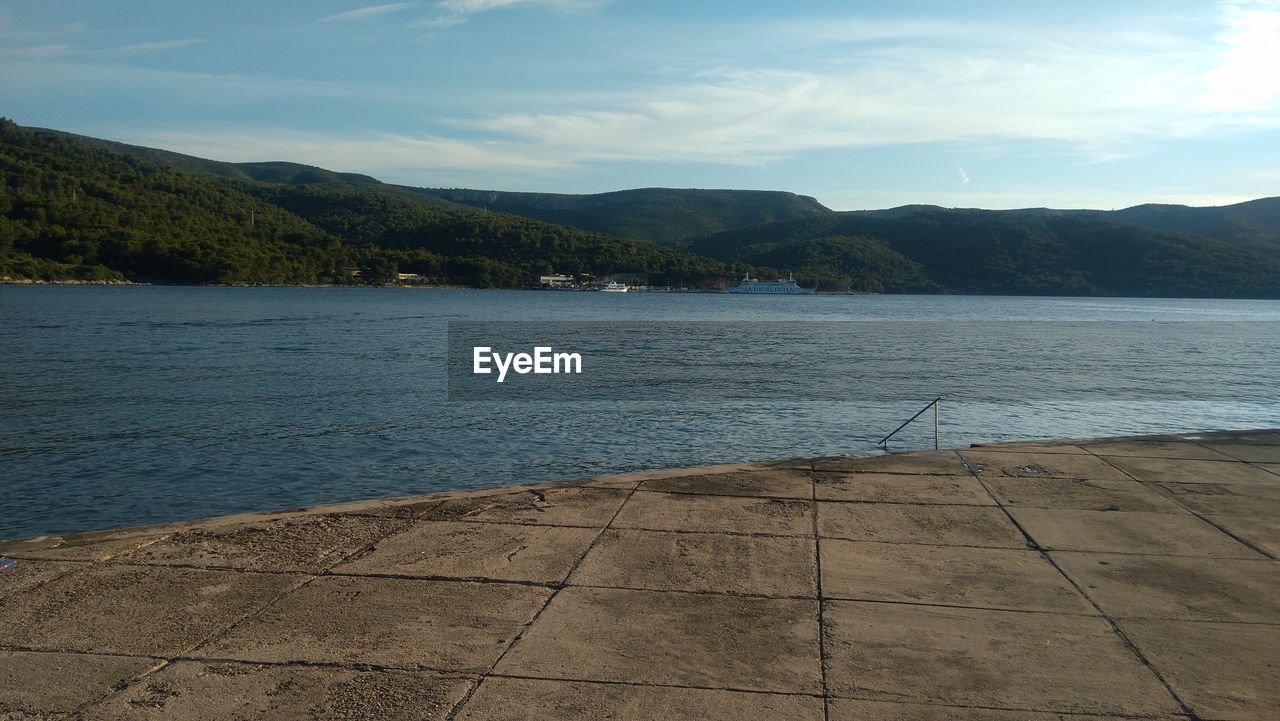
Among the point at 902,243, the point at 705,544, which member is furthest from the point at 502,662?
the point at 902,243

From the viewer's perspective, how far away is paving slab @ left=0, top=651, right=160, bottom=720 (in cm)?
420

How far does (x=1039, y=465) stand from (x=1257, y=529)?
279cm

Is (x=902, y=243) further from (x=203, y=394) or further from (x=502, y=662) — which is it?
(x=502, y=662)

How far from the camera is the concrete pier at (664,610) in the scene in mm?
4379

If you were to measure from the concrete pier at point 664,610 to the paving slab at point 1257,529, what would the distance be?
0.04 m

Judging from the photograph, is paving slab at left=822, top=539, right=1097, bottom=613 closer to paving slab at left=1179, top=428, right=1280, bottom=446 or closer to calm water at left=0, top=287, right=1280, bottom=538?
calm water at left=0, top=287, right=1280, bottom=538

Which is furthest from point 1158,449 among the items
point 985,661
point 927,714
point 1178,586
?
point 927,714

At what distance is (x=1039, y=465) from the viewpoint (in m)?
10.3

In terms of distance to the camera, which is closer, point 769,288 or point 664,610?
point 664,610

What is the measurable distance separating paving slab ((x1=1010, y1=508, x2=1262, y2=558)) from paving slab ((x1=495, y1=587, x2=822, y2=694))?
2.79 m

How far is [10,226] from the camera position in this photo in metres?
114

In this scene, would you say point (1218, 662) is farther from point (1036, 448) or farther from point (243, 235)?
point (243, 235)

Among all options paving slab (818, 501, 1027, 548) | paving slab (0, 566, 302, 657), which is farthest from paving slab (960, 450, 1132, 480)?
paving slab (0, 566, 302, 657)

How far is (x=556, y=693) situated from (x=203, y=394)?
20.3 metres
